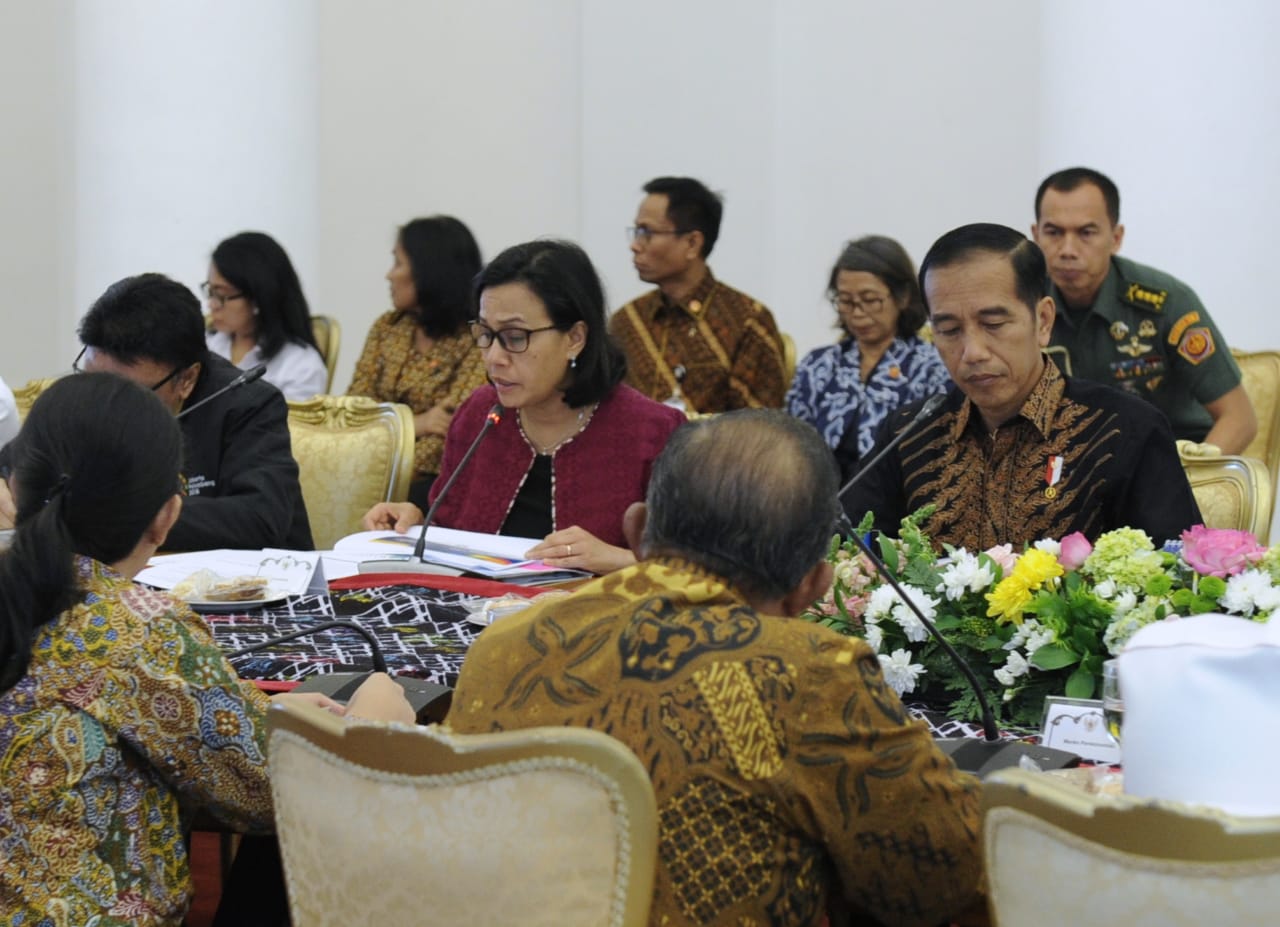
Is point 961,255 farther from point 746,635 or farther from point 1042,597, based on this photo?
point 746,635

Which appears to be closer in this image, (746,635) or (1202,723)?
(1202,723)

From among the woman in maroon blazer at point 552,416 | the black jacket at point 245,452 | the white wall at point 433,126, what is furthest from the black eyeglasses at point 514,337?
the white wall at point 433,126

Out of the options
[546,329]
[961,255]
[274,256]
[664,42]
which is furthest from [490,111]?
[961,255]

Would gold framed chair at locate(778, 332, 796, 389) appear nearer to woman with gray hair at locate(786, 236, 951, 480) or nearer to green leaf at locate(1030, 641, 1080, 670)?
woman with gray hair at locate(786, 236, 951, 480)

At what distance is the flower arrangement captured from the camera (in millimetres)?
1944

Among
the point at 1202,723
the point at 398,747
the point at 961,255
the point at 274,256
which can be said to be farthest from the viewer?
the point at 274,256

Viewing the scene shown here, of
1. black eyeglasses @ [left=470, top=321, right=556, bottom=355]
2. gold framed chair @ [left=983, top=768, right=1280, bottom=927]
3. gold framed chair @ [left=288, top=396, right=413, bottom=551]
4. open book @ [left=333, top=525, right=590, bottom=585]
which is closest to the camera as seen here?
gold framed chair @ [left=983, top=768, right=1280, bottom=927]

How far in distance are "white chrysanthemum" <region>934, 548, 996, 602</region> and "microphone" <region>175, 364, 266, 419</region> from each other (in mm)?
1634

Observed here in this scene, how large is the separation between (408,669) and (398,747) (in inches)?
32.3

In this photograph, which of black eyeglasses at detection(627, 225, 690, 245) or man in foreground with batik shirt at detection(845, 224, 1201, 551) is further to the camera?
black eyeglasses at detection(627, 225, 690, 245)

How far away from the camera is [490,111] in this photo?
6477 millimetres

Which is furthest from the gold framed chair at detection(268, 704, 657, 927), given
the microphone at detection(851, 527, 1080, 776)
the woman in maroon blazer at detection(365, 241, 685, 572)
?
the woman in maroon blazer at detection(365, 241, 685, 572)

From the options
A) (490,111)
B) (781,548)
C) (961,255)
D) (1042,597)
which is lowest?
(1042,597)

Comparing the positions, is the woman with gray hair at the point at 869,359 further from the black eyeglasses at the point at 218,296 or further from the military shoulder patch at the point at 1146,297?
the black eyeglasses at the point at 218,296
